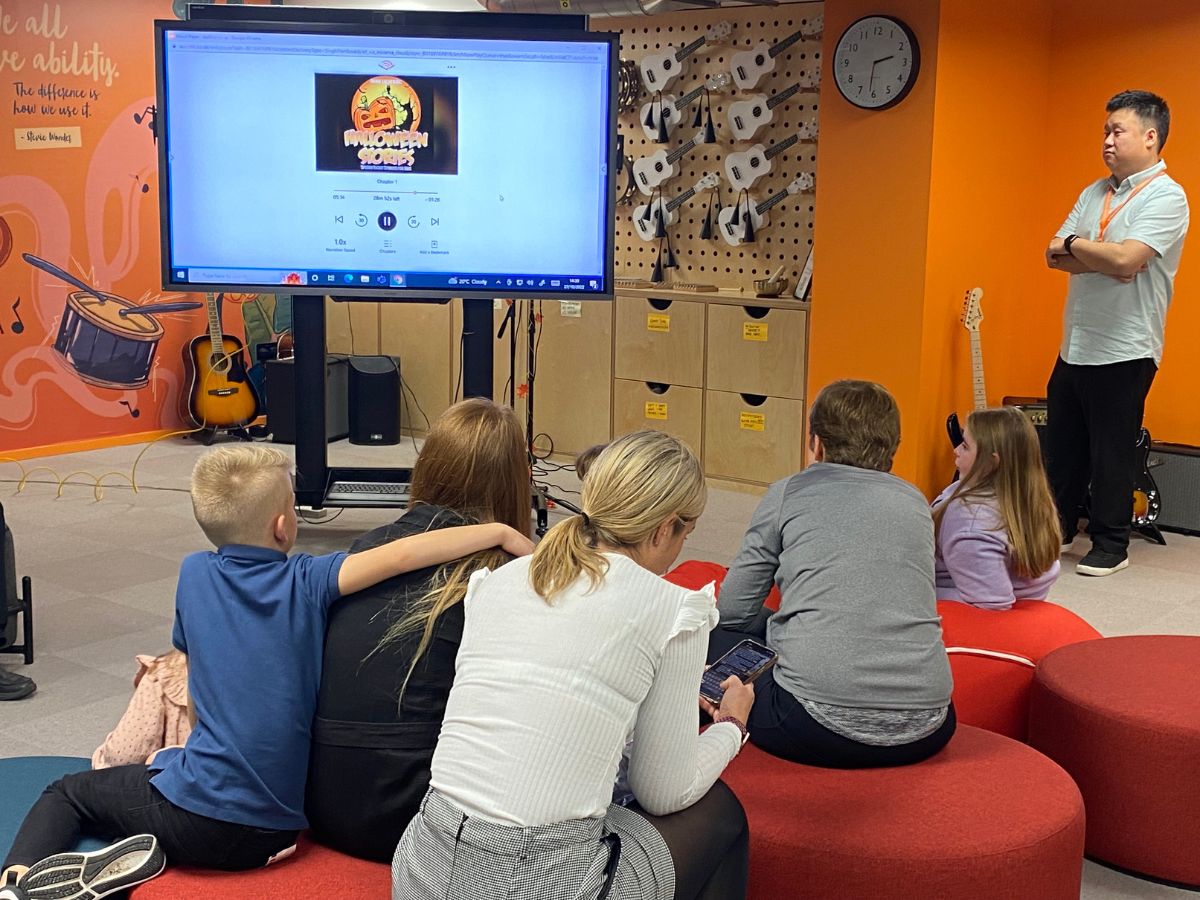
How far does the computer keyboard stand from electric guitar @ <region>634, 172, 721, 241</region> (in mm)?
2151

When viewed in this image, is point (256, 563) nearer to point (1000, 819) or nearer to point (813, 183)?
point (1000, 819)

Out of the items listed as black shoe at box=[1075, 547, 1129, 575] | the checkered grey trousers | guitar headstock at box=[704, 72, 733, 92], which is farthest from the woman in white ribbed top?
guitar headstock at box=[704, 72, 733, 92]

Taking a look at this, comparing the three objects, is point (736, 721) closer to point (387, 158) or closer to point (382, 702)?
point (382, 702)

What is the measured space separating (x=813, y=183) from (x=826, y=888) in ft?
14.5

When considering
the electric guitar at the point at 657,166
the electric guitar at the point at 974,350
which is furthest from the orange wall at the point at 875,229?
the electric guitar at the point at 657,166

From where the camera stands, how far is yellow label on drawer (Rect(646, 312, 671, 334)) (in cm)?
637

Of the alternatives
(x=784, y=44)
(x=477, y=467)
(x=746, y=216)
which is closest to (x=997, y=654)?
(x=477, y=467)

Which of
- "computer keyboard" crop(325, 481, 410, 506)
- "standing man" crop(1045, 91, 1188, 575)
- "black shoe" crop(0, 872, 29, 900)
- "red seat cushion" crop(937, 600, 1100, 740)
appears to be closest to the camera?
"black shoe" crop(0, 872, 29, 900)

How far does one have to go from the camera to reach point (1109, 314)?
16.0ft

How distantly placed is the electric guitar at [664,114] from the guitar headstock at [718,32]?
189mm

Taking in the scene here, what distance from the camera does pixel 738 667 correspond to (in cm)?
232

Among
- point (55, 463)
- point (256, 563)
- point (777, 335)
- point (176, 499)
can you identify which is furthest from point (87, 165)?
point (256, 563)

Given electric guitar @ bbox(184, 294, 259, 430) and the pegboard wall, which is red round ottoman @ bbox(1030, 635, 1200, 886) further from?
electric guitar @ bbox(184, 294, 259, 430)

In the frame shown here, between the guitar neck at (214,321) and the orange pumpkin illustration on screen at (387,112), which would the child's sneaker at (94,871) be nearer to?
the orange pumpkin illustration on screen at (387,112)
